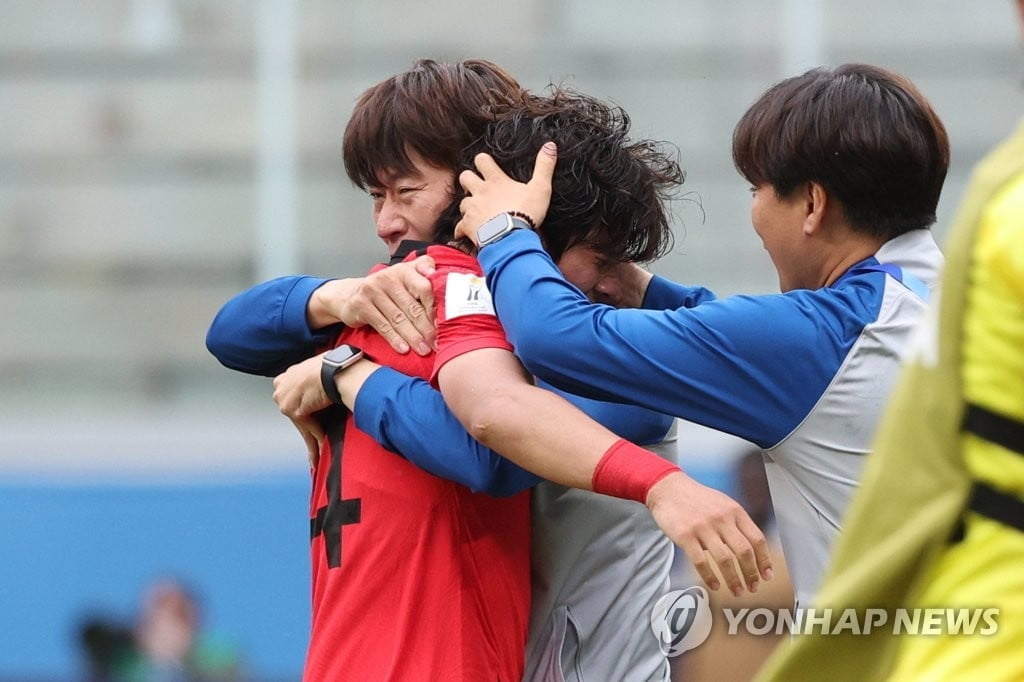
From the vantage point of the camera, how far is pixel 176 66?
7.79 meters

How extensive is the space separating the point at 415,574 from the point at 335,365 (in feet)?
1.15

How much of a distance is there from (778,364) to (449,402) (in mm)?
462

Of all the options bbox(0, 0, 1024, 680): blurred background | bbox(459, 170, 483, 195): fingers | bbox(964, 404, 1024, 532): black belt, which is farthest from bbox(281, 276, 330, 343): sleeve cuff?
bbox(0, 0, 1024, 680): blurred background

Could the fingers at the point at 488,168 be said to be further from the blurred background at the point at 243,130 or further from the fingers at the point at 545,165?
the blurred background at the point at 243,130

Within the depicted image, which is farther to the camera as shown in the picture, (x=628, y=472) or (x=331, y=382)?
(x=331, y=382)

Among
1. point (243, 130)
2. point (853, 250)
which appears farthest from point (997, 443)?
point (243, 130)

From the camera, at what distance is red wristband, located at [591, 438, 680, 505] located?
6.55ft

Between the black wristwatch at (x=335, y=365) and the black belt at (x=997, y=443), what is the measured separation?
117 cm

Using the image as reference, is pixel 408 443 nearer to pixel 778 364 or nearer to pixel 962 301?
pixel 778 364

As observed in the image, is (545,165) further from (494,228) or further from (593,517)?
(593,517)

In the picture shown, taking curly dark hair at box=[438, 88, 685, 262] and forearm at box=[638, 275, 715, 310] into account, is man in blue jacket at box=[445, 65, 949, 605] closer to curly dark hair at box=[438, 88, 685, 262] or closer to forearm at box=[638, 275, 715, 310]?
curly dark hair at box=[438, 88, 685, 262]

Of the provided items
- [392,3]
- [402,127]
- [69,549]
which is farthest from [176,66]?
[402,127]

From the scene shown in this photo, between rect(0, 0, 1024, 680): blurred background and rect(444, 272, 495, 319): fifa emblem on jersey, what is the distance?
4.73 metres

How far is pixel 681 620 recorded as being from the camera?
254 centimetres
